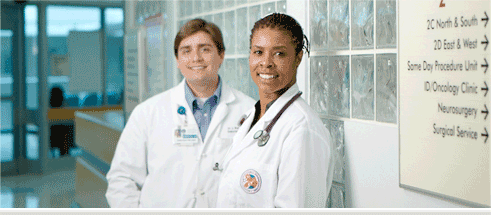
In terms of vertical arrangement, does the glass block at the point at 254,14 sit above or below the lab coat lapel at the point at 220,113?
above

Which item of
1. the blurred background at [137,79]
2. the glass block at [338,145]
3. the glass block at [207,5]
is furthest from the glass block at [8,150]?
the glass block at [338,145]

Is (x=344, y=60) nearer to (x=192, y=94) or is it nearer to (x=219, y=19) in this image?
(x=192, y=94)

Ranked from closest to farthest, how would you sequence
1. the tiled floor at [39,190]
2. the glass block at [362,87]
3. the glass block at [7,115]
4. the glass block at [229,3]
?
1. the glass block at [362,87]
2. the glass block at [229,3]
3. the tiled floor at [39,190]
4. the glass block at [7,115]

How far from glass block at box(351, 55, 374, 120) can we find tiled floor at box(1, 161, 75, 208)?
412cm

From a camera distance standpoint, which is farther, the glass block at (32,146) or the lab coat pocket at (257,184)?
the glass block at (32,146)

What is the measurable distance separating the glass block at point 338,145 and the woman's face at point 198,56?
52 cm

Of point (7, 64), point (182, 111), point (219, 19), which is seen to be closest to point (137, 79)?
point (219, 19)

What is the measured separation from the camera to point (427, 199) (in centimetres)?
139

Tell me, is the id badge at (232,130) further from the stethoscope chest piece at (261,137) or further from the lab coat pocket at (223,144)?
the stethoscope chest piece at (261,137)

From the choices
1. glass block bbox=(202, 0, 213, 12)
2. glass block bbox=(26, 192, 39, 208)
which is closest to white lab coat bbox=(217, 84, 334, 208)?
glass block bbox=(202, 0, 213, 12)

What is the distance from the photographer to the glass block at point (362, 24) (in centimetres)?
153

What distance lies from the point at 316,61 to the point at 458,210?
0.70 m

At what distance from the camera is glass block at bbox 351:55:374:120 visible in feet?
5.08

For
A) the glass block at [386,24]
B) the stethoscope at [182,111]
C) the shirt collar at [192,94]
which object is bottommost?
the stethoscope at [182,111]
